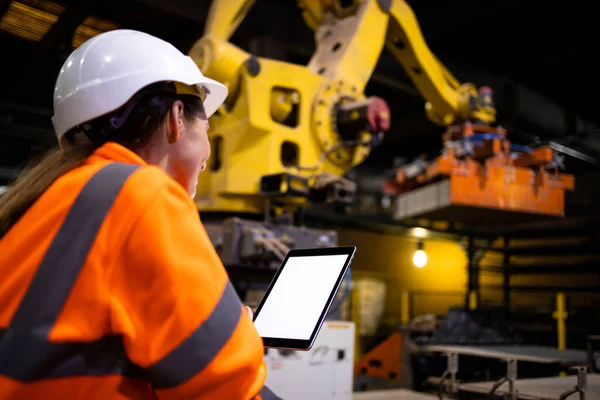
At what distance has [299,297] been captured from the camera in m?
1.33

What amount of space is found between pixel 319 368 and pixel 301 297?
1.90 m

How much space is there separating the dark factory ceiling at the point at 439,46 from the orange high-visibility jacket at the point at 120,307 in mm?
4466

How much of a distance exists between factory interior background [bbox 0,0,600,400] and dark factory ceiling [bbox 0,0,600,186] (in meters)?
0.02

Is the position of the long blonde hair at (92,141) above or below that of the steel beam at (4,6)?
below

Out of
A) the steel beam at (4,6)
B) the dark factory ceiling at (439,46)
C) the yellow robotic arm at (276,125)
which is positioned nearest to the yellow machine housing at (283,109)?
the yellow robotic arm at (276,125)

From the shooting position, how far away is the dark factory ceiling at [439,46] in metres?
5.31

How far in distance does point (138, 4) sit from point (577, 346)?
4.73 m

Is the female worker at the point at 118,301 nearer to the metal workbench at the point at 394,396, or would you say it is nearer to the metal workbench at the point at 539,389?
the metal workbench at the point at 539,389

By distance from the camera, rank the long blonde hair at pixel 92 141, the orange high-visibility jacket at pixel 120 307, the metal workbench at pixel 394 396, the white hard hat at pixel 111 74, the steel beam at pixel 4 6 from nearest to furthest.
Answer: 1. the orange high-visibility jacket at pixel 120 307
2. the long blonde hair at pixel 92 141
3. the white hard hat at pixel 111 74
4. the metal workbench at pixel 394 396
5. the steel beam at pixel 4 6

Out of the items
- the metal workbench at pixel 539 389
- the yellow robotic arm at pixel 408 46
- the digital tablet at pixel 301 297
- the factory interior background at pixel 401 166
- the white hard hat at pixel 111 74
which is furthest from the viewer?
the yellow robotic arm at pixel 408 46

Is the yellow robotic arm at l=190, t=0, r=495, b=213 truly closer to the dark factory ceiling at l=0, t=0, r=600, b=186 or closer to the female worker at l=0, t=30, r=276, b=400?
the dark factory ceiling at l=0, t=0, r=600, b=186

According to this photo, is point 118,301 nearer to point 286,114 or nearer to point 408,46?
point 286,114

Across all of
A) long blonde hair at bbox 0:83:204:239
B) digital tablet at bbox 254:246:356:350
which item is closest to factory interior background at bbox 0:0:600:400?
digital tablet at bbox 254:246:356:350

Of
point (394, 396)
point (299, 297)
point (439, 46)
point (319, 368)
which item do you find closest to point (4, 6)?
point (319, 368)
